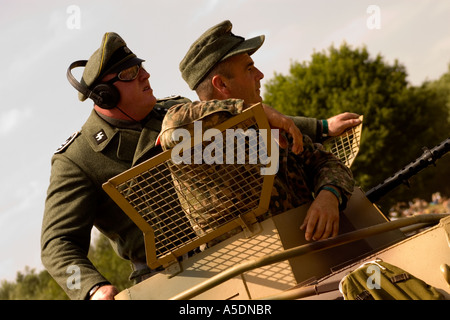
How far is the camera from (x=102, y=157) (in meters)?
4.93

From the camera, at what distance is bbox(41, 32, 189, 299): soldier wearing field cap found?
4.61 m

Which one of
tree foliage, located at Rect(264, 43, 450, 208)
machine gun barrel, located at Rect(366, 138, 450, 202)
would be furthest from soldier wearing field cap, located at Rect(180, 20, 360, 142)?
tree foliage, located at Rect(264, 43, 450, 208)

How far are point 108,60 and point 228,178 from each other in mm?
1810

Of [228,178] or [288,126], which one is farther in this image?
[228,178]

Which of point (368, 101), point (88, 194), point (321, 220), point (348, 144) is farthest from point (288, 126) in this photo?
point (368, 101)

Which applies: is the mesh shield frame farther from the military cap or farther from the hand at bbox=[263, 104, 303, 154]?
the military cap

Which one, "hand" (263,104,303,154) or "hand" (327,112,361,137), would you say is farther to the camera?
"hand" (327,112,361,137)

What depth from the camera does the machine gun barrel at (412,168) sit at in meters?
4.53
